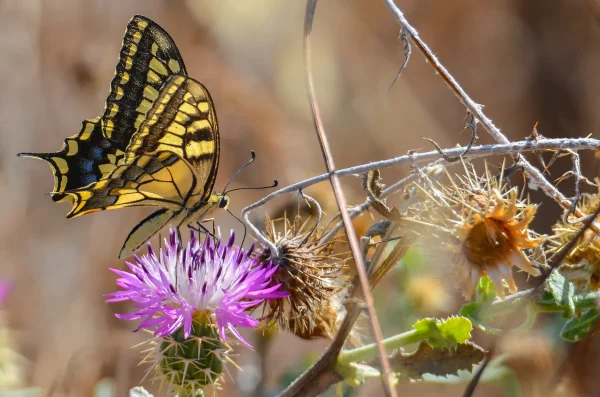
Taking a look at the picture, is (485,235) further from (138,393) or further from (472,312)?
(138,393)

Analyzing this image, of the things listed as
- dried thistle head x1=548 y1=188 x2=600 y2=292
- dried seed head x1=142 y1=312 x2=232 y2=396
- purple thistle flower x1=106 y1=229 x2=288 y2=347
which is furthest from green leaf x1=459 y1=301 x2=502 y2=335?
dried seed head x1=142 y1=312 x2=232 y2=396

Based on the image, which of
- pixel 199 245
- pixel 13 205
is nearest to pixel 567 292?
pixel 199 245

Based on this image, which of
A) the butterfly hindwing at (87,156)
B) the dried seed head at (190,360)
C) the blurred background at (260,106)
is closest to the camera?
the dried seed head at (190,360)

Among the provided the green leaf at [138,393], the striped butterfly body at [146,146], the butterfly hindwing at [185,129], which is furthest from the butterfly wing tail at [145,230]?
the green leaf at [138,393]

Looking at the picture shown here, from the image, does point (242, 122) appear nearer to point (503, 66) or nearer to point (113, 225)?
point (113, 225)

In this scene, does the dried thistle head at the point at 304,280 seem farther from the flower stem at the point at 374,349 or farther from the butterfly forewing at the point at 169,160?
the butterfly forewing at the point at 169,160

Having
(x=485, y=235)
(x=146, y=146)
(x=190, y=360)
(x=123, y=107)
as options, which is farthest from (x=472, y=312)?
(x=123, y=107)

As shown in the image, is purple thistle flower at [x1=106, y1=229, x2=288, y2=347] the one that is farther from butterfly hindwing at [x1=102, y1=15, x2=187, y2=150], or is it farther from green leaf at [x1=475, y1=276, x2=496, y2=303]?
butterfly hindwing at [x1=102, y1=15, x2=187, y2=150]
